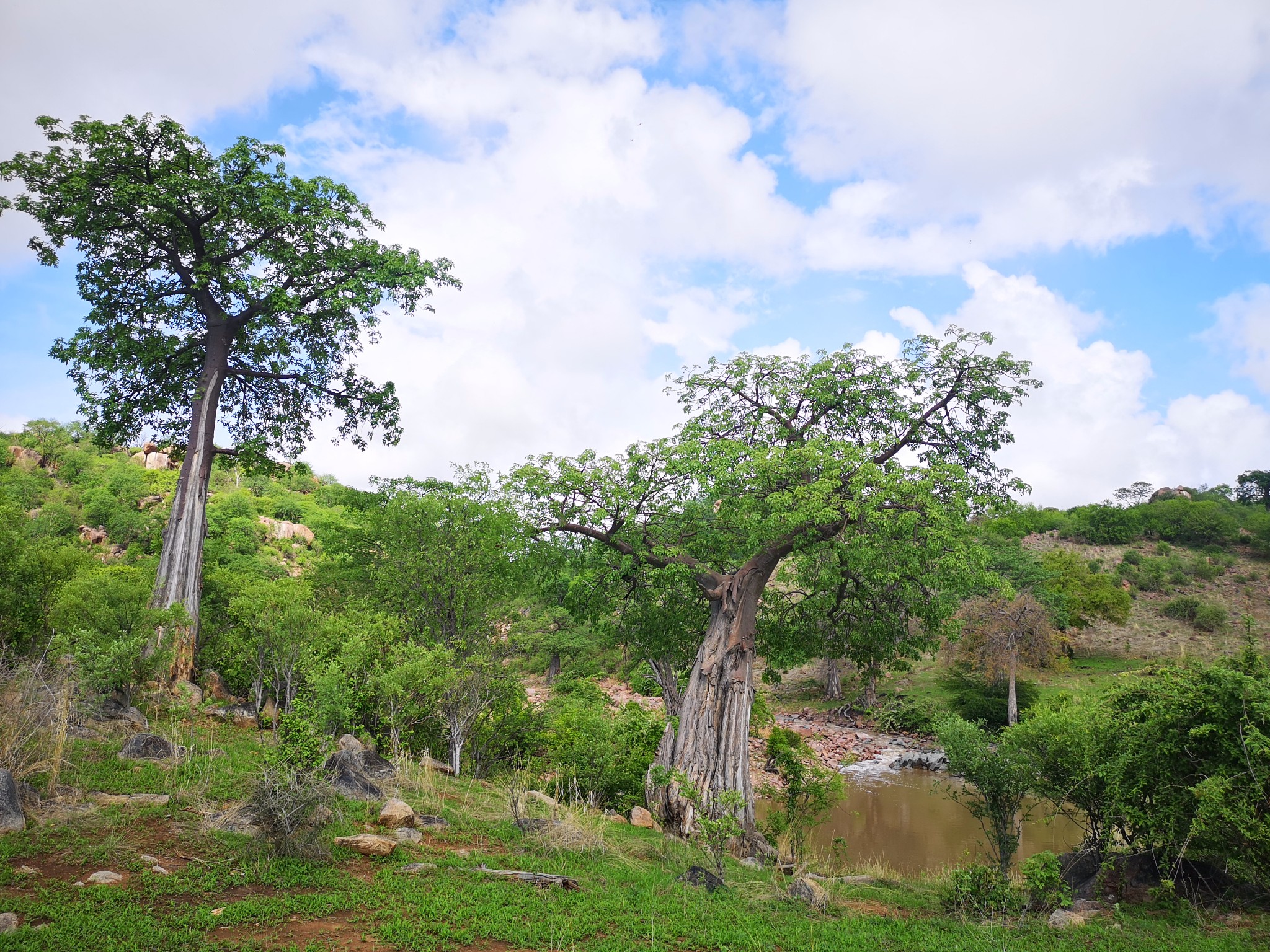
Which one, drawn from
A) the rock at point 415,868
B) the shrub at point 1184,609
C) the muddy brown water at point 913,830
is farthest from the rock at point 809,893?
the shrub at point 1184,609

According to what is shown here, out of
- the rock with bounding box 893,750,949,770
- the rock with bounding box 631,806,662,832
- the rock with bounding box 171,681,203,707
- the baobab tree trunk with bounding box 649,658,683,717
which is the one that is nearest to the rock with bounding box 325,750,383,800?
the rock with bounding box 631,806,662,832

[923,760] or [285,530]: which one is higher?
[285,530]

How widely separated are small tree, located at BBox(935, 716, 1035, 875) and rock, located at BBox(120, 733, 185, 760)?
10.0 m

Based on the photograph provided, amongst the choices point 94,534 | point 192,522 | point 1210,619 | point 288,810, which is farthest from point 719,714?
point 1210,619

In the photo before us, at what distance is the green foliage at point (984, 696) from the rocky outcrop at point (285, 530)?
1328 inches

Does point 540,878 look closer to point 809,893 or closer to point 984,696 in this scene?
point 809,893

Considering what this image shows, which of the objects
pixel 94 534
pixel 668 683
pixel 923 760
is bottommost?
pixel 923 760

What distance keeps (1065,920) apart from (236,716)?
1213cm

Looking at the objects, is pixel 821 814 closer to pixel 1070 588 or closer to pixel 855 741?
pixel 855 741

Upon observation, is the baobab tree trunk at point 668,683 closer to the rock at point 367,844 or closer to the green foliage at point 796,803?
the green foliage at point 796,803

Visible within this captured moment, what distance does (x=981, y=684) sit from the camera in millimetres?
28875

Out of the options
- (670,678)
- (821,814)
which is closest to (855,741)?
(821,814)

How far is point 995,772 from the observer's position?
960 centimetres

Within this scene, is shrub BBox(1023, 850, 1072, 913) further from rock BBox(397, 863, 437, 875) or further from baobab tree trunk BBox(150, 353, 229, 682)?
baobab tree trunk BBox(150, 353, 229, 682)
